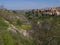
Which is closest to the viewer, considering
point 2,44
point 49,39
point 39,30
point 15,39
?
point 2,44

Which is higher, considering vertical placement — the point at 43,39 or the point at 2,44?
the point at 2,44

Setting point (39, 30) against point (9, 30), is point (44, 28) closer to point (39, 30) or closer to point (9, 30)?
point (39, 30)

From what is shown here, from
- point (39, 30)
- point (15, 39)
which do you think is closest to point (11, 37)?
point (15, 39)

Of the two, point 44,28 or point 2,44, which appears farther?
point 44,28

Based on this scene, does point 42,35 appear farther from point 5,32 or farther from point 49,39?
point 5,32

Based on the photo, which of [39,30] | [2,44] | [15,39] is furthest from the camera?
[39,30]

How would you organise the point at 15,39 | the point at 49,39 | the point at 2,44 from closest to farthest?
the point at 2,44, the point at 15,39, the point at 49,39

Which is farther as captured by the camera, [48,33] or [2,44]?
[48,33]

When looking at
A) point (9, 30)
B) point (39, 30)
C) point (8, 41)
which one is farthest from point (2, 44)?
point (39, 30)

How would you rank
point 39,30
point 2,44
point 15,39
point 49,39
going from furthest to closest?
point 39,30, point 49,39, point 15,39, point 2,44
